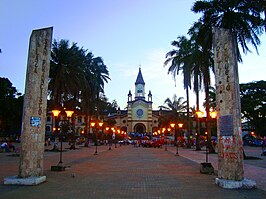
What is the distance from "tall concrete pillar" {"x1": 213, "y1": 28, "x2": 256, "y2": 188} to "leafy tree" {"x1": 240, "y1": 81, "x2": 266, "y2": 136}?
4176 centimetres

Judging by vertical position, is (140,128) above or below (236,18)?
below

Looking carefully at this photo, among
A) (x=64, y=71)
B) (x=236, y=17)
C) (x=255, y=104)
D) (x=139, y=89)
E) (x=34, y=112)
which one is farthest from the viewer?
(x=139, y=89)

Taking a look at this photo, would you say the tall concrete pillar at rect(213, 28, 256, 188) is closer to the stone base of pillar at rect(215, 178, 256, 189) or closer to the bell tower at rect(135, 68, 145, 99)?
the stone base of pillar at rect(215, 178, 256, 189)

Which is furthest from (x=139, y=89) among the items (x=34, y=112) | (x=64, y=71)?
(x=34, y=112)

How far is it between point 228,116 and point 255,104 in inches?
1685

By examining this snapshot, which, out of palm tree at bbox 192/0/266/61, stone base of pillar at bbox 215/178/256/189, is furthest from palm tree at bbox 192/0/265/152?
stone base of pillar at bbox 215/178/256/189

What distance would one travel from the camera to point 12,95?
4416 centimetres

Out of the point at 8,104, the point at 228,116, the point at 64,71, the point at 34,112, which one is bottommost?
the point at 228,116

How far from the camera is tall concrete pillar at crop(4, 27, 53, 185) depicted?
9906mm

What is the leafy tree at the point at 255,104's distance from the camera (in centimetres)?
4856

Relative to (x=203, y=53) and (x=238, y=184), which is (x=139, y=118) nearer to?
(x=203, y=53)

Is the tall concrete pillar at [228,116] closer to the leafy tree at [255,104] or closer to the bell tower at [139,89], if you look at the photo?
the leafy tree at [255,104]

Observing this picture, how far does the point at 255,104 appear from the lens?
48.4m

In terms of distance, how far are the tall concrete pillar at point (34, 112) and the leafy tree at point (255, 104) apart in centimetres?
4456
